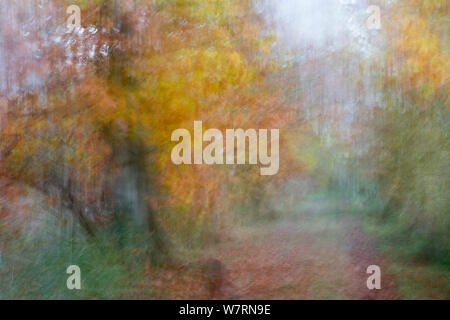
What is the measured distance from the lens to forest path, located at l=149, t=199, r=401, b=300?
525 centimetres

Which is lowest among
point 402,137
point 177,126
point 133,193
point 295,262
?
point 295,262

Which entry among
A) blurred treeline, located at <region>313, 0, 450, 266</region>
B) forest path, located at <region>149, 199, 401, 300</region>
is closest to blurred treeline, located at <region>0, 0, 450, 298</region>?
blurred treeline, located at <region>313, 0, 450, 266</region>

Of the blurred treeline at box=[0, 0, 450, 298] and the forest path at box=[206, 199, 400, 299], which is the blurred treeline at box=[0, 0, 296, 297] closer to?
the blurred treeline at box=[0, 0, 450, 298]

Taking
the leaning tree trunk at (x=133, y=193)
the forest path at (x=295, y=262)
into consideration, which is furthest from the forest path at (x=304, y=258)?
the leaning tree trunk at (x=133, y=193)

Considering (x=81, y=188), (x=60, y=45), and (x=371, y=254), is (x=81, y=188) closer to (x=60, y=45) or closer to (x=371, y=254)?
(x=60, y=45)

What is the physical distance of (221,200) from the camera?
545 centimetres

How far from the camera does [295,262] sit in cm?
535

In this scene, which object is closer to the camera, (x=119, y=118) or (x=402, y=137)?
(x=119, y=118)

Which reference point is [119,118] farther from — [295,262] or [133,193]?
[295,262]

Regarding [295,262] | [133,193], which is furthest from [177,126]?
[295,262]

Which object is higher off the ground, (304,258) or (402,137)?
(402,137)

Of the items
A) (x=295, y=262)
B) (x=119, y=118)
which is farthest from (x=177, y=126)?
(x=295, y=262)

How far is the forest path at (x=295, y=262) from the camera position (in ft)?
17.2
